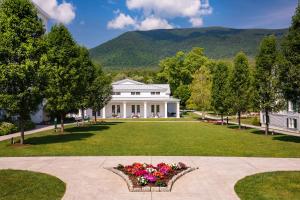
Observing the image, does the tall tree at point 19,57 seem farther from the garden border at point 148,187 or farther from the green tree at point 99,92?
the green tree at point 99,92

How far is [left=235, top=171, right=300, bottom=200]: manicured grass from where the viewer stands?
10.2m

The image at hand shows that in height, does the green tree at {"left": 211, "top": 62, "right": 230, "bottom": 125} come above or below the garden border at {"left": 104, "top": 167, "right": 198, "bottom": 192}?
above

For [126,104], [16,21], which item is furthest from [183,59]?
[16,21]

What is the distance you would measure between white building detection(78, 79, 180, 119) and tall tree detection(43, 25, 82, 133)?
101 feet

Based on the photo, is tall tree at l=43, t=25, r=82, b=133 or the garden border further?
tall tree at l=43, t=25, r=82, b=133

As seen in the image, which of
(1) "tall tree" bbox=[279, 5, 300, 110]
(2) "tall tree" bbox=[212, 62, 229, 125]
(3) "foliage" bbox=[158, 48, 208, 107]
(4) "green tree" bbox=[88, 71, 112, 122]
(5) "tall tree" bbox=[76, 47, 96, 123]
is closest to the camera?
(1) "tall tree" bbox=[279, 5, 300, 110]

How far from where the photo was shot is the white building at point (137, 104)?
61.4 m

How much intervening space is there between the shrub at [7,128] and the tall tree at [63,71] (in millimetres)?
4817

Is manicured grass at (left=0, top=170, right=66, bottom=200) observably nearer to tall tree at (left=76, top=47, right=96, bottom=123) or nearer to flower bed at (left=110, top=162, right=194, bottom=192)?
flower bed at (left=110, top=162, right=194, bottom=192)

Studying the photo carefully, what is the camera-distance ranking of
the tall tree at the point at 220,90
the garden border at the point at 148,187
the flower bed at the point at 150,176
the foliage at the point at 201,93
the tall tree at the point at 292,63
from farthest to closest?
the foliage at the point at 201,93 < the tall tree at the point at 220,90 < the tall tree at the point at 292,63 < the flower bed at the point at 150,176 < the garden border at the point at 148,187

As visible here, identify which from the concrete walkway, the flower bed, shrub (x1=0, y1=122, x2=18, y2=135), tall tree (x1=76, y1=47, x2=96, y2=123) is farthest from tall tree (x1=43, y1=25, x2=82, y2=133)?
the flower bed

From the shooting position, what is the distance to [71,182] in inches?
463

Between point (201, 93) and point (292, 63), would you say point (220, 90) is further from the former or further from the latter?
point (292, 63)

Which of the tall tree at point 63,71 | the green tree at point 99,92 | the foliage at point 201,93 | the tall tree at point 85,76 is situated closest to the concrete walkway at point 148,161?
the tall tree at point 63,71
